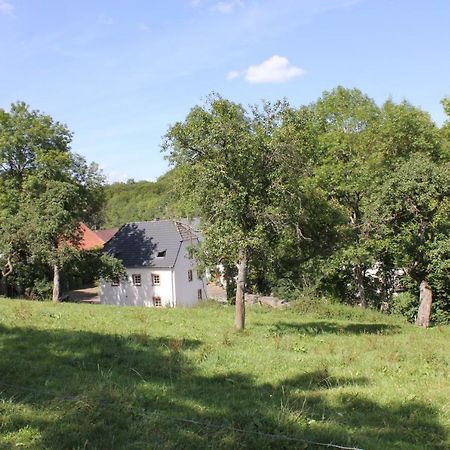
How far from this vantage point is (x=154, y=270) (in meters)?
46.4

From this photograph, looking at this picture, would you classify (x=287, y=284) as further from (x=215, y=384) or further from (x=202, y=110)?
(x=215, y=384)

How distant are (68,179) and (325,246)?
2507 cm

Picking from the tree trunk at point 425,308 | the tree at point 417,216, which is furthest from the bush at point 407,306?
the tree trunk at point 425,308

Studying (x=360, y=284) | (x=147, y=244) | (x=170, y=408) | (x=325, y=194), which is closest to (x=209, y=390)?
(x=170, y=408)

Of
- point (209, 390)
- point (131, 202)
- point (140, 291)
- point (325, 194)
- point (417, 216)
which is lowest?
point (140, 291)

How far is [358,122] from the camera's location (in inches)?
1454

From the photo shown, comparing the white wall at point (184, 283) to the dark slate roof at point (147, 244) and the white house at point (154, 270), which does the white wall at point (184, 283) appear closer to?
the white house at point (154, 270)

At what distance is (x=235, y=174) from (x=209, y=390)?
803 cm

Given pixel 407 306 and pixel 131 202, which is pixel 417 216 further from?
pixel 131 202

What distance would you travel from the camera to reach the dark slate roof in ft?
153

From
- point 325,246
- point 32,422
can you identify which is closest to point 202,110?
point 325,246

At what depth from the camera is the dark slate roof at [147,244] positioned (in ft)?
153

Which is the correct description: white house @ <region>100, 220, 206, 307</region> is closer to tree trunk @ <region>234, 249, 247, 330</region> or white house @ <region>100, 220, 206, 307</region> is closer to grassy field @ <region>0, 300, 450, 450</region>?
tree trunk @ <region>234, 249, 247, 330</region>

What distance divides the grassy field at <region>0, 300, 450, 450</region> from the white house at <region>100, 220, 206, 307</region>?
31.0 metres
